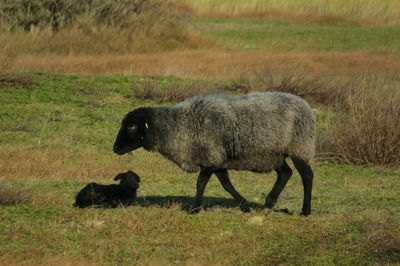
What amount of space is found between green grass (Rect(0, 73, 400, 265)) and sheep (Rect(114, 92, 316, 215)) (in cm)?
70

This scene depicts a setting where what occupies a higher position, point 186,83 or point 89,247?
point 89,247

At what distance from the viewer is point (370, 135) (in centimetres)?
1714

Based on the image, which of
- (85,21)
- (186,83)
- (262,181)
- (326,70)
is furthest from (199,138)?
(85,21)

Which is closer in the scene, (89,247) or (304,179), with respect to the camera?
(89,247)

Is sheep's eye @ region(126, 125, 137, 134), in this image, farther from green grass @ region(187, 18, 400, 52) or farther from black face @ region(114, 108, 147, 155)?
green grass @ region(187, 18, 400, 52)

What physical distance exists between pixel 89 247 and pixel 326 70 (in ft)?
65.6

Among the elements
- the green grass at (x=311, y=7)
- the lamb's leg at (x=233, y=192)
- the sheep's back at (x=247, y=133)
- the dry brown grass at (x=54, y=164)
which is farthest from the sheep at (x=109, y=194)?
the green grass at (x=311, y=7)

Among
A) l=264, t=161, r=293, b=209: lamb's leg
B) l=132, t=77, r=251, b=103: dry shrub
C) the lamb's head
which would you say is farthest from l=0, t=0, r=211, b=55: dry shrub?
l=264, t=161, r=293, b=209: lamb's leg

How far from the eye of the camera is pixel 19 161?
15.5 meters

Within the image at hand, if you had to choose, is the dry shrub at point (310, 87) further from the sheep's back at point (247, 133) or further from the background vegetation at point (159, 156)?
the sheep's back at point (247, 133)

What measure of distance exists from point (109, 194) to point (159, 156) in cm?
535

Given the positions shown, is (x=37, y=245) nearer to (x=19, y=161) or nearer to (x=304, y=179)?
(x=304, y=179)

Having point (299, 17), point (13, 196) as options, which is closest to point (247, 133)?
point (13, 196)

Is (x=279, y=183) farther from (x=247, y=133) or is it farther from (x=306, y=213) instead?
(x=247, y=133)
